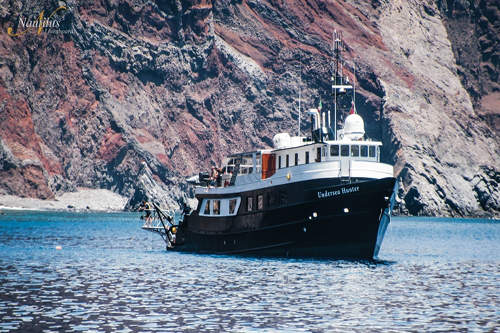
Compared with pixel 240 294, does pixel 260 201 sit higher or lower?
higher

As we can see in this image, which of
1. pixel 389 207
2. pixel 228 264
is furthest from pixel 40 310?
pixel 389 207

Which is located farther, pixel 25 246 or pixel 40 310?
pixel 25 246

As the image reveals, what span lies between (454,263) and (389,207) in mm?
9406

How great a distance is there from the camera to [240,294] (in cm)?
3456

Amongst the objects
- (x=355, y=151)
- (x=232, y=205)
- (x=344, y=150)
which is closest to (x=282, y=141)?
(x=232, y=205)

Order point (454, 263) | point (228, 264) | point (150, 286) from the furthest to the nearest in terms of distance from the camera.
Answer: point (454, 263)
point (228, 264)
point (150, 286)

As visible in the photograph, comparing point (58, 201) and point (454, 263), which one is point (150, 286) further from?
point (58, 201)

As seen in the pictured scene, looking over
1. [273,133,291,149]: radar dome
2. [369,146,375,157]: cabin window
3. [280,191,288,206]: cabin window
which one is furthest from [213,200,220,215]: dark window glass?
[369,146,375,157]: cabin window

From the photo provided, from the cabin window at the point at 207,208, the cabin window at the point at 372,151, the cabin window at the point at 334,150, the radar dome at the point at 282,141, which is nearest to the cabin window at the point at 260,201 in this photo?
the radar dome at the point at 282,141

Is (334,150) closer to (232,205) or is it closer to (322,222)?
(322,222)

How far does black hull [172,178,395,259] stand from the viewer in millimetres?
48125

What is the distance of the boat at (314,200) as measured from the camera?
159 feet

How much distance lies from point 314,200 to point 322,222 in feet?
5.25

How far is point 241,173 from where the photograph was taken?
187ft
